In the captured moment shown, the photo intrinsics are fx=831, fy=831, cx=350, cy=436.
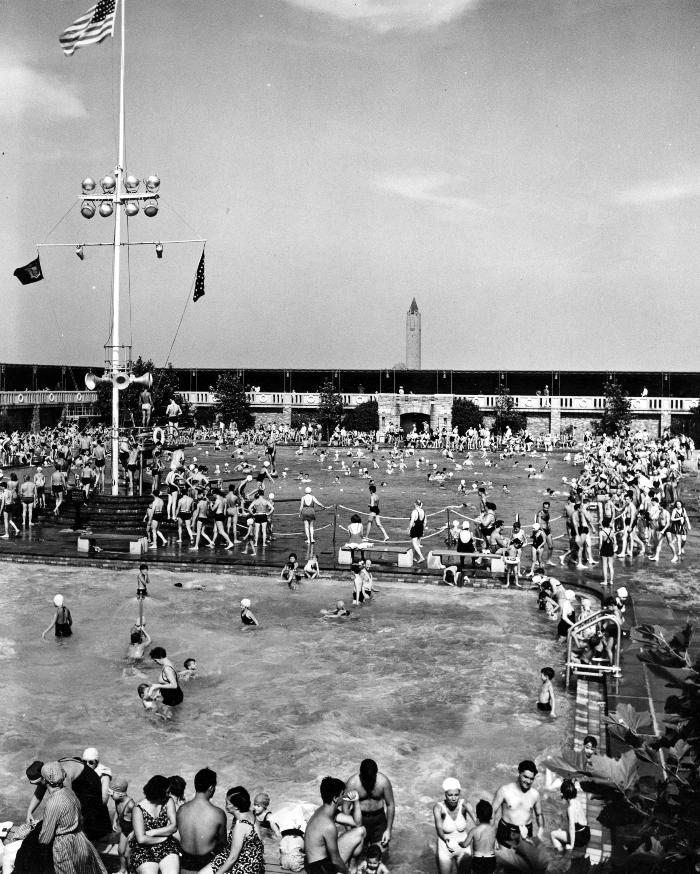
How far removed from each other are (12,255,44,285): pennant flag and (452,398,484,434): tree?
41845 mm

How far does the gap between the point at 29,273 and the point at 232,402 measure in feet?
135

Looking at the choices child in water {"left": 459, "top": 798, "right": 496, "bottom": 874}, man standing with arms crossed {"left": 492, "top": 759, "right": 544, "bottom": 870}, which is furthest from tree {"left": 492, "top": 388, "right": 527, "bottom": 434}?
child in water {"left": 459, "top": 798, "right": 496, "bottom": 874}

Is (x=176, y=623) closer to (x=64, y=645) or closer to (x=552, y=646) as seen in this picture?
(x=64, y=645)

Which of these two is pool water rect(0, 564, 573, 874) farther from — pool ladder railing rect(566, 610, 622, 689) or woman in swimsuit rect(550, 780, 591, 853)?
woman in swimsuit rect(550, 780, 591, 853)

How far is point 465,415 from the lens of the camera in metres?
62.5

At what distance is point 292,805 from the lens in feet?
25.4

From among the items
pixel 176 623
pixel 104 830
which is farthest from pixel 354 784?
pixel 176 623

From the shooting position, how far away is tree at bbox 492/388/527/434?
62031mm

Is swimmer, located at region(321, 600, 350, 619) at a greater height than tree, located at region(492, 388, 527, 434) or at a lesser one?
lesser

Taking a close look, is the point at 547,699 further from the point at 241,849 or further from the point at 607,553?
the point at 607,553

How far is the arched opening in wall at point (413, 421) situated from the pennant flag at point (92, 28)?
44902 millimetres

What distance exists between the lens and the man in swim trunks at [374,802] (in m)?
6.95

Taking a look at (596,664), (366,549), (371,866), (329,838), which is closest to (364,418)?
(366,549)

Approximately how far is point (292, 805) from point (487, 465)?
36.6m
